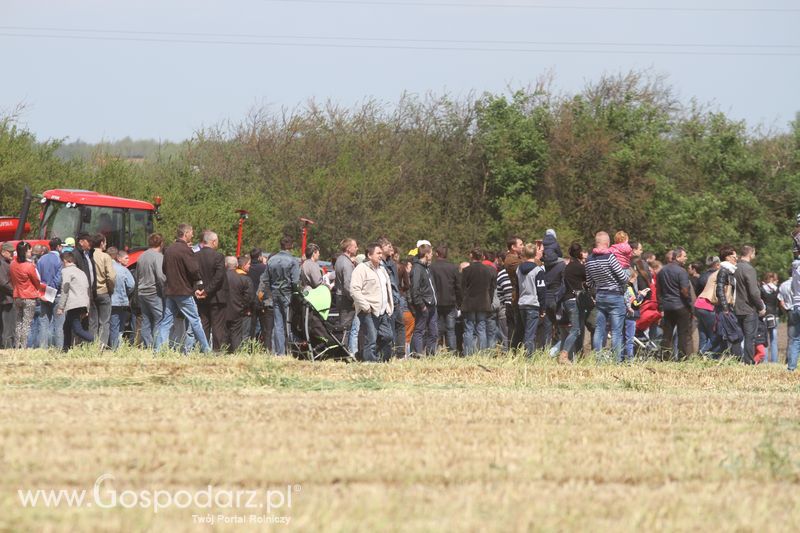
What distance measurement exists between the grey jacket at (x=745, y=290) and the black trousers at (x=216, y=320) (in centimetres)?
779

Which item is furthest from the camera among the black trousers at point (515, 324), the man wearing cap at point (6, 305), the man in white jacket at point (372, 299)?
the black trousers at point (515, 324)

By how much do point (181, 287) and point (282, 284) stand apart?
6.52 ft

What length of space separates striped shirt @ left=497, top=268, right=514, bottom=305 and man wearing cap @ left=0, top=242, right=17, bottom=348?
26.0ft

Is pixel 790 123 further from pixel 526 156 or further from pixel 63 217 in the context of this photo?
pixel 63 217

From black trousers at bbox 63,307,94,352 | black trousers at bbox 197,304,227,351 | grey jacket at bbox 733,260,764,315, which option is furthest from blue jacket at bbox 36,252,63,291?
grey jacket at bbox 733,260,764,315

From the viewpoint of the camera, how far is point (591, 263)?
18.0 m

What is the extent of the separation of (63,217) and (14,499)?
2054 centimetres

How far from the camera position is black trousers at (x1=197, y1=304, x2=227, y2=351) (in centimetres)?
1873

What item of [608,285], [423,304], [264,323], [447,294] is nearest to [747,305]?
[608,285]

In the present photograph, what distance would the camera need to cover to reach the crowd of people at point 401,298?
17.9 meters

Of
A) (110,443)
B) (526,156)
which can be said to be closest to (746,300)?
(110,443)

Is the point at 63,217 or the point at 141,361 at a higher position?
the point at 63,217

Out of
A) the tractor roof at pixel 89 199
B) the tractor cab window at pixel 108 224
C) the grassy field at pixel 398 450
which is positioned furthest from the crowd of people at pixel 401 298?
the tractor roof at pixel 89 199

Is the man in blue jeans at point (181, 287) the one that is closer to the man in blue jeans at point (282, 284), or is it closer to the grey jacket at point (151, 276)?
the grey jacket at point (151, 276)
